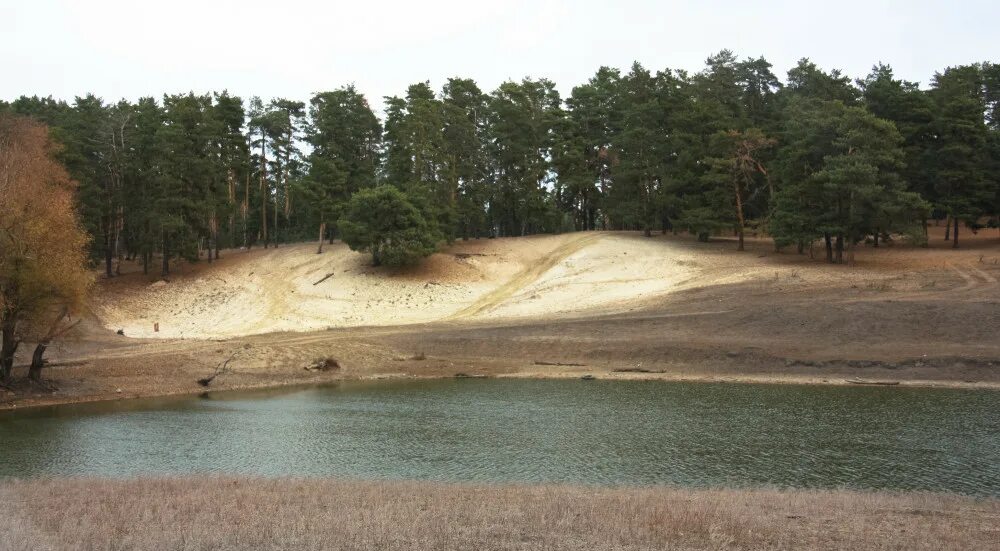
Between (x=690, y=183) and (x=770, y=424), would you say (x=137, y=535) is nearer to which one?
(x=770, y=424)

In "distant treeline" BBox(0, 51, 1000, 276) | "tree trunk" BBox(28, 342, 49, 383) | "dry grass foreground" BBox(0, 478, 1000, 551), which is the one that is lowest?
"tree trunk" BBox(28, 342, 49, 383)

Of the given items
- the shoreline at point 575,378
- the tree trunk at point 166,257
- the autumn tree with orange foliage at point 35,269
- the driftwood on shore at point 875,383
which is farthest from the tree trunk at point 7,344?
the driftwood on shore at point 875,383

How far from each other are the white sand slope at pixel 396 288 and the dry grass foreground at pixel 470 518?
109 feet

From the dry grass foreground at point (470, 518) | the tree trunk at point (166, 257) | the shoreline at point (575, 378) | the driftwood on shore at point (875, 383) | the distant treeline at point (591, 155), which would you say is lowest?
the shoreline at point (575, 378)

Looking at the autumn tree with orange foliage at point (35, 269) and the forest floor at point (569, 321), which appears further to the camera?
the forest floor at point (569, 321)

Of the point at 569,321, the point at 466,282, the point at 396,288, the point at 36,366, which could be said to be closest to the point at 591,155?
the point at 466,282

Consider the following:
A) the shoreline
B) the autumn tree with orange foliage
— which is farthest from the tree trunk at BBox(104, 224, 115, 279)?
the shoreline

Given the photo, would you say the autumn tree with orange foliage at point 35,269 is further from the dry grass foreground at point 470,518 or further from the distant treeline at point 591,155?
the distant treeline at point 591,155

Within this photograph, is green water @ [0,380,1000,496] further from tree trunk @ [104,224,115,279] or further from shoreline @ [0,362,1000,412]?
tree trunk @ [104,224,115,279]

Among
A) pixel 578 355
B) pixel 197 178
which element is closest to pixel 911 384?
pixel 578 355

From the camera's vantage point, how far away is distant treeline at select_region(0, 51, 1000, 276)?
55688 mm

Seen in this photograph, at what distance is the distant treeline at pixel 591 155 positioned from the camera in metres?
55.7

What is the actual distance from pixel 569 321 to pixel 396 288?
21.2 metres

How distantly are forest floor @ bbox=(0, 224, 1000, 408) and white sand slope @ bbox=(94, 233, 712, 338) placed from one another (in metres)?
0.27
